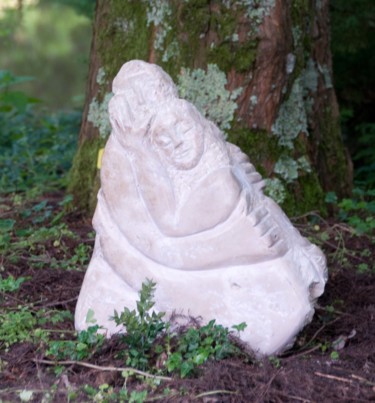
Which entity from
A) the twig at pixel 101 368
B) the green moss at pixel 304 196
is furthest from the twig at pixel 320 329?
the green moss at pixel 304 196

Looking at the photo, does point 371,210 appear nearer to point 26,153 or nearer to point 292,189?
point 292,189

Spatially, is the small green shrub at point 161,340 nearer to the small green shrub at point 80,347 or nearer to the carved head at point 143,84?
the small green shrub at point 80,347

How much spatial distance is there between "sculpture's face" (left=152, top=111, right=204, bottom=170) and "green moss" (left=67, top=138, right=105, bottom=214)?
2324 millimetres

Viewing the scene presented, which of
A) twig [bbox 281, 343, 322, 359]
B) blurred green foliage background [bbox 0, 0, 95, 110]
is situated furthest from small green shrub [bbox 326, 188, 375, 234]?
blurred green foliage background [bbox 0, 0, 95, 110]

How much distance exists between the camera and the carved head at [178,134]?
3.54 m

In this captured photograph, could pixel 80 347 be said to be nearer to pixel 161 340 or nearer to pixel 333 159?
pixel 161 340

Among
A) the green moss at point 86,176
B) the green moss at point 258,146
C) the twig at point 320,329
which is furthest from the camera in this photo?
the green moss at point 86,176

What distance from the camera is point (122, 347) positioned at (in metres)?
3.45

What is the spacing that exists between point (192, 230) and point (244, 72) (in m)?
2.11

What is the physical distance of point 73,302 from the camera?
4285mm

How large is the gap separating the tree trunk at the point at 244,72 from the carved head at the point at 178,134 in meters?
1.91

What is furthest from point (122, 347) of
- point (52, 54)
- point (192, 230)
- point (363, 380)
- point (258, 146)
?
point (52, 54)

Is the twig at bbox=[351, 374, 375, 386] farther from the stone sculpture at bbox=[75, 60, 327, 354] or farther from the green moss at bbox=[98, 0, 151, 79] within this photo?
the green moss at bbox=[98, 0, 151, 79]

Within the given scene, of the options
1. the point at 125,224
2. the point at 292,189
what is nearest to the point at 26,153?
the point at 292,189
